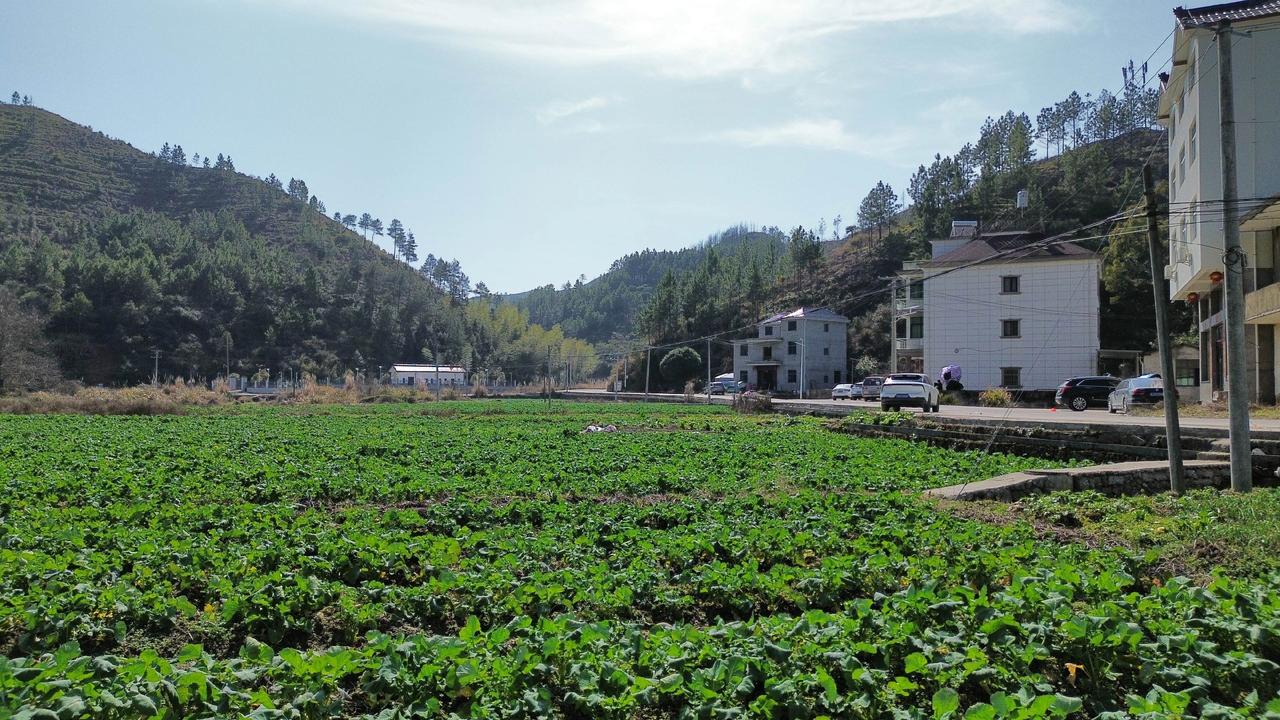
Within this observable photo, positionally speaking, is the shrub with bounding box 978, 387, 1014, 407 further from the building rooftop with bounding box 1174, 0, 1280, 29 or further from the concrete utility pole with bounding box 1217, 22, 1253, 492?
the concrete utility pole with bounding box 1217, 22, 1253, 492

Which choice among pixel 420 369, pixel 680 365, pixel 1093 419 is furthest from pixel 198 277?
pixel 1093 419

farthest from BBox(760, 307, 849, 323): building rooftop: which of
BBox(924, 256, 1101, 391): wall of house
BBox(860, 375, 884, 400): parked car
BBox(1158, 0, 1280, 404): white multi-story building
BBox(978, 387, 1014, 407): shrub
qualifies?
BBox(1158, 0, 1280, 404): white multi-story building

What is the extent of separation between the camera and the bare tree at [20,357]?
5912cm

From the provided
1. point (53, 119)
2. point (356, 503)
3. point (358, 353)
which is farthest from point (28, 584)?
point (53, 119)

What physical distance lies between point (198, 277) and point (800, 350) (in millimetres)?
78607

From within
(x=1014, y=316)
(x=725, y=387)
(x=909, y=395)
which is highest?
(x=1014, y=316)

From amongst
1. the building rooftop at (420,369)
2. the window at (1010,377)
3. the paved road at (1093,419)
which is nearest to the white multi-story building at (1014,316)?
the window at (1010,377)

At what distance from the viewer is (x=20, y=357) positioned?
200 ft

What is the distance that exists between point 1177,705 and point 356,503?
12100 mm

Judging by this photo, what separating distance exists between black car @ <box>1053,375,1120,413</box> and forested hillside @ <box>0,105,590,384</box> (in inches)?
2815

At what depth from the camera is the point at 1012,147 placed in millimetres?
102875

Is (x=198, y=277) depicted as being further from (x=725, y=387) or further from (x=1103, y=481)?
(x=1103, y=481)

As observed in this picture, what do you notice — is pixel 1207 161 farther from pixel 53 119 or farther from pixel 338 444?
pixel 53 119

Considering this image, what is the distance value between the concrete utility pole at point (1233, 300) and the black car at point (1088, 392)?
25.3 m
